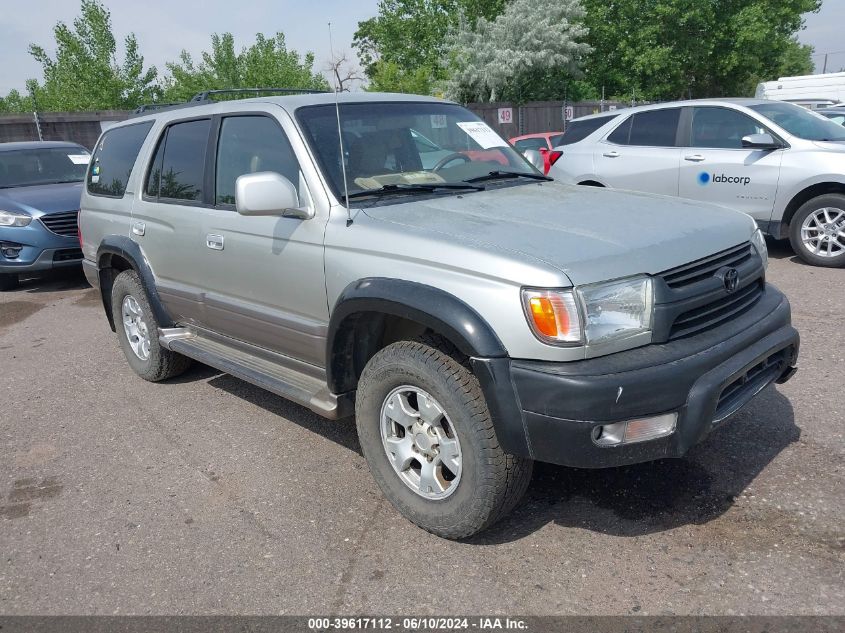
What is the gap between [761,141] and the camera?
7273mm

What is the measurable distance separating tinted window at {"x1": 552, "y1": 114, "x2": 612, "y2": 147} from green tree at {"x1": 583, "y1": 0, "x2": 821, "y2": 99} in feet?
87.5

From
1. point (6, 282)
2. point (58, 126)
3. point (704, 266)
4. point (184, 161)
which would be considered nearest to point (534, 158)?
point (704, 266)

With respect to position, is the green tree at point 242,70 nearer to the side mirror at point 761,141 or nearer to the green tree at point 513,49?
the green tree at point 513,49

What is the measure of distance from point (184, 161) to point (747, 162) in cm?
581

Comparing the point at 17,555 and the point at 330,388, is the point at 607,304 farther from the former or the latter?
the point at 17,555

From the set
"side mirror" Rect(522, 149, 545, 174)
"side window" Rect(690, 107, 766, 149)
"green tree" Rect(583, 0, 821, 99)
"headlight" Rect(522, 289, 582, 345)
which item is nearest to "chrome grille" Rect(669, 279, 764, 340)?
"headlight" Rect(522, 289, 582, 345)

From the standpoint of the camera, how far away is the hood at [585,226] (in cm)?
270

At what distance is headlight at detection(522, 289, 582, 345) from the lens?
2.55 m

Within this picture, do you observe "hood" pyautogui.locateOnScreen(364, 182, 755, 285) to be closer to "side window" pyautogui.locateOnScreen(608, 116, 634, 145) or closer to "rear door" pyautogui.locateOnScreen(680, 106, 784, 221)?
"rear door" pyautogui.locateOnScreen(680, 106, 784, 221)

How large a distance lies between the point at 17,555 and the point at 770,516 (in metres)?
3.32

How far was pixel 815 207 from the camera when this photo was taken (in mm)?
7176

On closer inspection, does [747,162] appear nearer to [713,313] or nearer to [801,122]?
[801,122]

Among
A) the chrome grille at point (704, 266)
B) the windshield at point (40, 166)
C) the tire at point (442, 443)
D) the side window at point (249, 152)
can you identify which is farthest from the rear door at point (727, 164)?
the windshield at point (40, 166)

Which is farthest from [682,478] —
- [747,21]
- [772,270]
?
[747,21]
